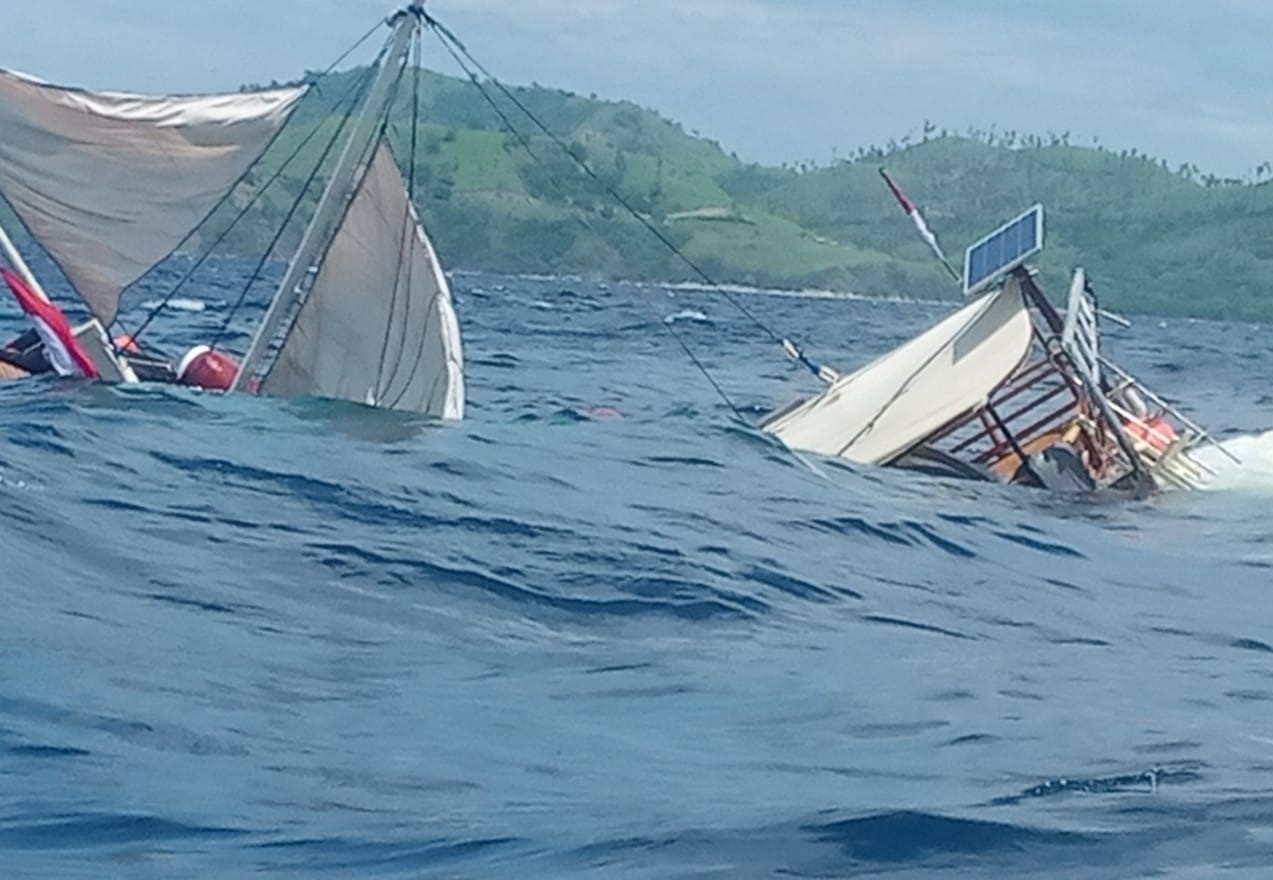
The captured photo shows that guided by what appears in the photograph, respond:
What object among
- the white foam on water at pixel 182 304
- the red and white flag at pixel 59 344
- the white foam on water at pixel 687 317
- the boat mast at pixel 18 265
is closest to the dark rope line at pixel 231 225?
the red and white flag at pixel 59 344

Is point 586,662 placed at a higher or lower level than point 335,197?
lower

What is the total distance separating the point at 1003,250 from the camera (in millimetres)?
23141

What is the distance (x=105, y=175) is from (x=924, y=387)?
889 cm

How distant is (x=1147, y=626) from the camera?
44.1 ft

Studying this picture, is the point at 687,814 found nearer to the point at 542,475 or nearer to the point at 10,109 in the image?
the point at 542,475

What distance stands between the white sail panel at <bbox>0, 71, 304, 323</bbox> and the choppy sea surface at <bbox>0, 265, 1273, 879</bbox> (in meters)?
1.69

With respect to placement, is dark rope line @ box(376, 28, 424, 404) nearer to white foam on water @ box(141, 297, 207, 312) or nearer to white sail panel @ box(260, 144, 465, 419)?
white sail panel @ box(260, 144, 465, 419)

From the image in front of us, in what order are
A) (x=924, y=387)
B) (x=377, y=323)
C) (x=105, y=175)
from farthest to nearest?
1. (x=377, y=323)
2. (x=924, y=387)
3. (x=105, y=175)

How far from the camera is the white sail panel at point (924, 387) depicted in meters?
21.8

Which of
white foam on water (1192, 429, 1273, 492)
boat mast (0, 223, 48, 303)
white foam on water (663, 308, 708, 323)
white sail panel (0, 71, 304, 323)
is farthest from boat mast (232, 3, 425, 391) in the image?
white foam on water (663, 308, 708, 323)

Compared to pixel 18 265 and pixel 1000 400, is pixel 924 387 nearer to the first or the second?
pixel 1000 400

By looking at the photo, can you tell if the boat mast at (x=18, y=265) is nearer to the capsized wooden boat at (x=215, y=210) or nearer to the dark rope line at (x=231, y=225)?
the capsized wooden boat at (x=215, y=210)

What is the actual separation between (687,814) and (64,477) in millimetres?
8901

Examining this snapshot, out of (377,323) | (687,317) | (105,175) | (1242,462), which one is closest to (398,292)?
(377,323)
